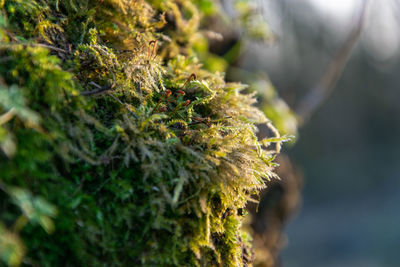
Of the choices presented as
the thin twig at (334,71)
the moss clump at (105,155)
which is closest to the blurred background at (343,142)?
the thin twig at (334,71)

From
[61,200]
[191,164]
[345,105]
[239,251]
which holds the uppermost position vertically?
[345,105]

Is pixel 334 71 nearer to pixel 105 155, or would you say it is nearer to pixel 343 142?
pixel 105 155

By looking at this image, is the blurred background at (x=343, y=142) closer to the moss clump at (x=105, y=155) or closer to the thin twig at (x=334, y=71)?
the thin twig at (x=334, y=71)

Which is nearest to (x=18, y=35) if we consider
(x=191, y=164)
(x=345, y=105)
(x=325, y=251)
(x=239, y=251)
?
(x=191, y=164)

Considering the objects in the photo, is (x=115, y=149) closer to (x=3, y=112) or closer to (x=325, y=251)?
(x=3, y=112)

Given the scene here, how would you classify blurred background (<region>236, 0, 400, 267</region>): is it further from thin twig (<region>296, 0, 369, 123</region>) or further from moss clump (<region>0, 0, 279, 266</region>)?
moss clump (<region>0, 0, 279, 266</region>)

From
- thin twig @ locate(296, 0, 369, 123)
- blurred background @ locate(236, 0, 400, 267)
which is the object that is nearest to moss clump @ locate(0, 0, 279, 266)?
thin twig @ locate(296, 0, 369, 123)
